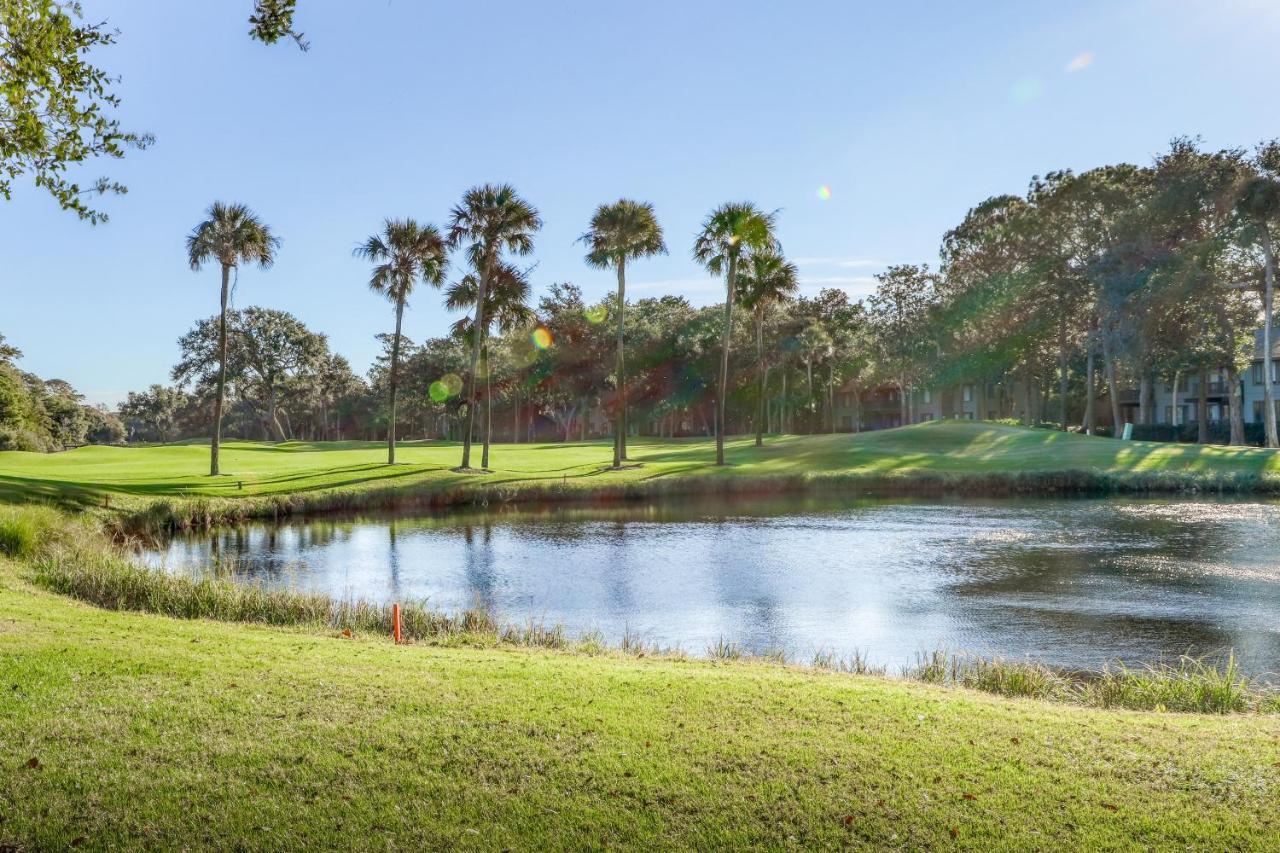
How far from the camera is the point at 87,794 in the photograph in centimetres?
604

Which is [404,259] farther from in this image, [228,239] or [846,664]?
[846,664]

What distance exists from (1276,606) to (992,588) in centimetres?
505

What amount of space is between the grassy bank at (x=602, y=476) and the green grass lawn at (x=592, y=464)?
0.09 m

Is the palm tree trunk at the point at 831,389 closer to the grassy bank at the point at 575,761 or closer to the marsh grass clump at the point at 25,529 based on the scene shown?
the marsh grass clump at the point at 25,529

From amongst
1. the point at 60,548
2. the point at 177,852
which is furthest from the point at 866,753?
the point at 60,548

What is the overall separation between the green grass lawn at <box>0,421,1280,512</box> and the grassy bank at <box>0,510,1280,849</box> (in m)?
24.2

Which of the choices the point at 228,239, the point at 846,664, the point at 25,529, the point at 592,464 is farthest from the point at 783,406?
the point at 846,664

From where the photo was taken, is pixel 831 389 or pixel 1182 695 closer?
pixel 1182 695

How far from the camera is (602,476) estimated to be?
43.3 m

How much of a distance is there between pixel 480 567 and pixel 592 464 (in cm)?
2620

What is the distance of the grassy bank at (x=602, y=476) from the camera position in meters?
33.5

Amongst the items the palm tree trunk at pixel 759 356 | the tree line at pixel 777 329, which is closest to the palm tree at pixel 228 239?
the tree line at pixel 777 329

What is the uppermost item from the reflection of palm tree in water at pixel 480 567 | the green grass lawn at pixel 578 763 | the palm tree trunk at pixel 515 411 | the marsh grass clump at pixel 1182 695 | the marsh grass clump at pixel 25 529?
the palm tree trunk at pixel 515 411

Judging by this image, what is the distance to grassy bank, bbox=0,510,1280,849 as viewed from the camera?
18.5 ft
